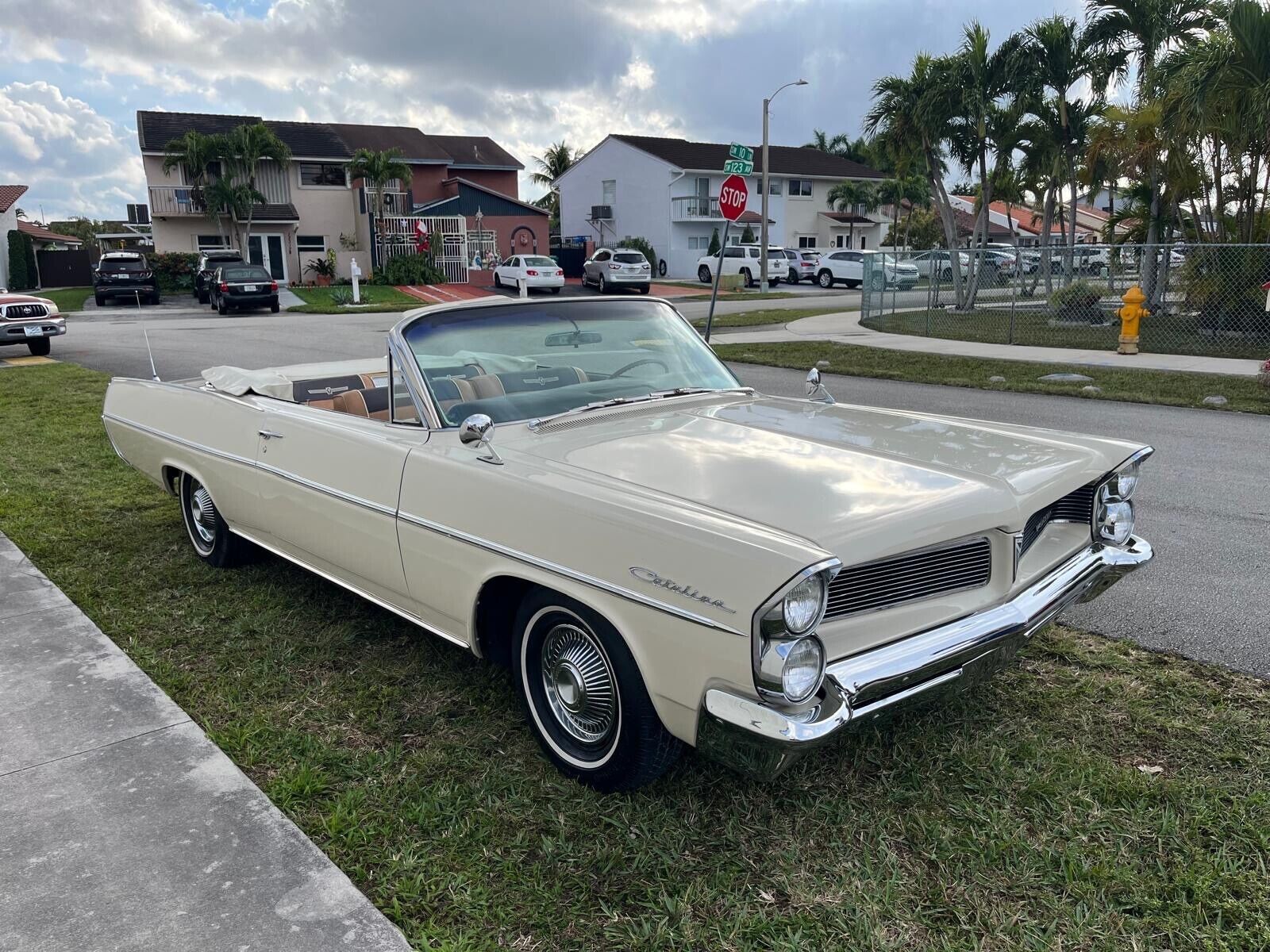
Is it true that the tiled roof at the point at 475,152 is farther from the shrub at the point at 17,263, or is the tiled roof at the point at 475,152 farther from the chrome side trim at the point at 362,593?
the chrome side trim at the point at 362,593

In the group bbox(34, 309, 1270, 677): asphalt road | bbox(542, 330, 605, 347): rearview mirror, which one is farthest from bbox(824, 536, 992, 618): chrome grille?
bbox(542, 330, 605, 347): rearview mirror

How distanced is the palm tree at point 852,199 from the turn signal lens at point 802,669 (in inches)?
2171

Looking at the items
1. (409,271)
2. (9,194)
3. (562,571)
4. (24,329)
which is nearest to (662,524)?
(562,571)

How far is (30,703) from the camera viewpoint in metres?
3.69

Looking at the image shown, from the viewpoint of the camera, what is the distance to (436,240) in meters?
39.2

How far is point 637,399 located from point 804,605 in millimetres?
1645

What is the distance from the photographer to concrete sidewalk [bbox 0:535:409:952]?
2465mm

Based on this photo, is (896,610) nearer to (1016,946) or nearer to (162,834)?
(1016,946)

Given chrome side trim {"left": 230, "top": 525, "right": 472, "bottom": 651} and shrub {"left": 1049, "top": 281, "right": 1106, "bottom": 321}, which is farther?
shrub {"left": 1049, "top": 281, "right": 1106, "bottom": 321}

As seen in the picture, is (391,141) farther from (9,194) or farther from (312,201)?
(9,194)

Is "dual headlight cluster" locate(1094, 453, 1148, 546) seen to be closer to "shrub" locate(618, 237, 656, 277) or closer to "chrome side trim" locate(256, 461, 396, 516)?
"chrome side trim" locate(256, 461, 396, 516)

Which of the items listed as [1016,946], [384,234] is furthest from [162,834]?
[384,234]

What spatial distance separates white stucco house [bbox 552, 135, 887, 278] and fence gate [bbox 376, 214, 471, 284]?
1180 cm

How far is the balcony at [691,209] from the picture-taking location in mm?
47156
